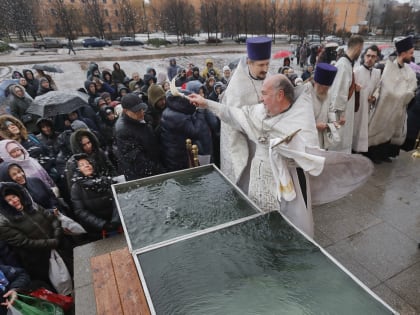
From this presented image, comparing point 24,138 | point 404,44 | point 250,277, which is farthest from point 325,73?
point 24,138

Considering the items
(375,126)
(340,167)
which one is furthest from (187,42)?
(340,167)

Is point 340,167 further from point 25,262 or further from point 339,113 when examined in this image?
point 25,262

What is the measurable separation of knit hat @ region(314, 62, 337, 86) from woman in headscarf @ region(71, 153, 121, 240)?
8.92 ft

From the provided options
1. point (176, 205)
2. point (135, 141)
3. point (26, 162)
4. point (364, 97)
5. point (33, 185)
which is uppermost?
point (364, 97)

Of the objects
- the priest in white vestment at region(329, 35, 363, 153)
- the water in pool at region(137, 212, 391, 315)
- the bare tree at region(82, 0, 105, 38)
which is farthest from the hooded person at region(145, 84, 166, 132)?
the bare tree at region(82, 0, 105, 38)

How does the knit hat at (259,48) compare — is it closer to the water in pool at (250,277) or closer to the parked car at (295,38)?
the water in pool at (250,277)

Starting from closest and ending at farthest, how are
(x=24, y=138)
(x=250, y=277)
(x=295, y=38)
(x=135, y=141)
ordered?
(x=250, y=277), (x=135, y=141), (x=24, y=138), (x=295, y=38)

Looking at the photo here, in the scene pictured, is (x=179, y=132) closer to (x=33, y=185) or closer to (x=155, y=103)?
(x=155, y=103)

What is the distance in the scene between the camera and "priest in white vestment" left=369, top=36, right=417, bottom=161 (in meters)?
4.60

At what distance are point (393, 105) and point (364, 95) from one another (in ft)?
2.25

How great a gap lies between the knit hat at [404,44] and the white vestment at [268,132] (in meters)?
3.25

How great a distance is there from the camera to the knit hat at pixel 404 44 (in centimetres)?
427

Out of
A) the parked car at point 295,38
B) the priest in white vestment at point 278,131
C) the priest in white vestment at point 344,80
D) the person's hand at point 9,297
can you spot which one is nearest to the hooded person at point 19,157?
the person's hand at point 9,297

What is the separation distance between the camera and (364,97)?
Answer: 15.1ft
